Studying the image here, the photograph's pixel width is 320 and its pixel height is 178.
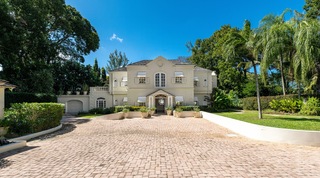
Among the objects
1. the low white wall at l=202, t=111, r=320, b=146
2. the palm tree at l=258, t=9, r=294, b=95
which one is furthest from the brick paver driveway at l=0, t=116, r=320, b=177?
the palm tree at l=258, t=9, r=294, b=95

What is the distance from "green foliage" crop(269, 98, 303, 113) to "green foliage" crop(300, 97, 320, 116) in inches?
41.9

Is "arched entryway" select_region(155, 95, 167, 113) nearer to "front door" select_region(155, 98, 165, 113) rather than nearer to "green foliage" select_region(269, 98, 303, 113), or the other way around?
"front door" select_region(155, 98, 165, 113)

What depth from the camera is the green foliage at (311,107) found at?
726 inches

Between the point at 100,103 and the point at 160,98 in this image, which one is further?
the point at 100,103

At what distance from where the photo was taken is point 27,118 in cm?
1131

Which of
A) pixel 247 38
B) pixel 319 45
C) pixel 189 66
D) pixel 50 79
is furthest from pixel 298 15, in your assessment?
pixel 50 79

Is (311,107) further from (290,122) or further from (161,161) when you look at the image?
(161,161)

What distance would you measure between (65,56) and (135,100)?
64.9ft

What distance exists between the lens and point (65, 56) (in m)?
38.1

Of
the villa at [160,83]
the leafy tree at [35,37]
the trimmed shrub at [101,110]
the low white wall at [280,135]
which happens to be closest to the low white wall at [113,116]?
the trimmed shrub at [101,110]

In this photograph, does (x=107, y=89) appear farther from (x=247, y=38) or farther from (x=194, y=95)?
(x=247, y=38)

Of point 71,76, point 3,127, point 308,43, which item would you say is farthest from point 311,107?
point 71,76

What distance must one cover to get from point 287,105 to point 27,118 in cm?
2507

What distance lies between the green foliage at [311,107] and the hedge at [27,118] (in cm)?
2390
